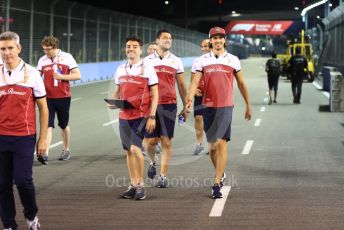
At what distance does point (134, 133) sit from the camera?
9.47 m

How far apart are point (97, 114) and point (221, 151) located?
12691mm

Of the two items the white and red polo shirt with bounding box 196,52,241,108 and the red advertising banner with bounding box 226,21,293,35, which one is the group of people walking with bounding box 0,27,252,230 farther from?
the red advertising banner with bounding box 226,21,293,35

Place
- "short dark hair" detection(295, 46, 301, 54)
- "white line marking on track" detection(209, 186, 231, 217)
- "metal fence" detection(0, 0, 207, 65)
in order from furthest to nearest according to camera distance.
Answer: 1. "short dark hair" detection(295, 46, 301, 54)
2. "metal fence" detection(0, 0, 207, 65)
3. "white line marking on track" detection(209, 186, 231, 217)

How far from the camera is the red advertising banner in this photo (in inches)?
4331

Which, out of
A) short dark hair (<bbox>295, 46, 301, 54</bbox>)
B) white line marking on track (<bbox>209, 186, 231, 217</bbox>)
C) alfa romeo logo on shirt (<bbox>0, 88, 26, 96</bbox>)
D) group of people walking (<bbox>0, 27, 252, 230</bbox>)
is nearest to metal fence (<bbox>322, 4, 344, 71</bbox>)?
short dark hair (<bbox>295, 46, 301, 54</bbox>)

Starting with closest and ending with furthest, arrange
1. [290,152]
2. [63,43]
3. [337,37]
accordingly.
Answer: [290,152]
[63,43]
[337,37]

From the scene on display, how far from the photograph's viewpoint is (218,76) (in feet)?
32.0

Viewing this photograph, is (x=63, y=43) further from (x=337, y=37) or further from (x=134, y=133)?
(x=134, y=133)

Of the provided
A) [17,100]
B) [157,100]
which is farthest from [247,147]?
[17,100]

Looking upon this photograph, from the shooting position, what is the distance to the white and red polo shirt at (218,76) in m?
9.77

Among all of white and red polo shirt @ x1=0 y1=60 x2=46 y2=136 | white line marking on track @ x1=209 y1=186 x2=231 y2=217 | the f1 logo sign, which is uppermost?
the f1 logo sign

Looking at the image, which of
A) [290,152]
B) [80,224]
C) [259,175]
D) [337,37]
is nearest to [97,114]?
[290,152]

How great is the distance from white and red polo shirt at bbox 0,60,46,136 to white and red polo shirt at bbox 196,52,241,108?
2917mm

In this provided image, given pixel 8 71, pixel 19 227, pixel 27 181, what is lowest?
pixel 19 227
